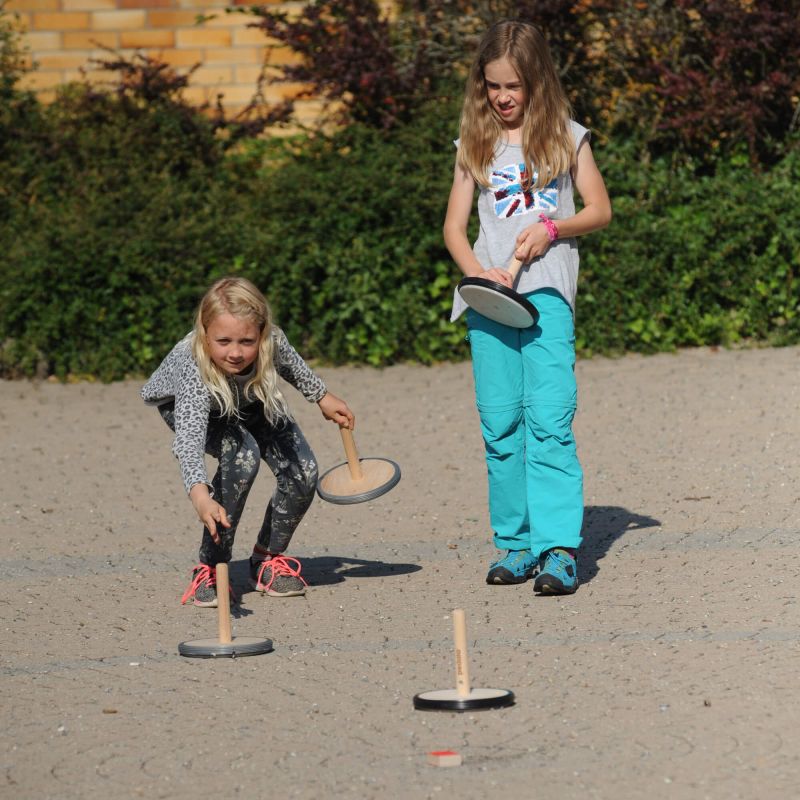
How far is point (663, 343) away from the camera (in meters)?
10.1

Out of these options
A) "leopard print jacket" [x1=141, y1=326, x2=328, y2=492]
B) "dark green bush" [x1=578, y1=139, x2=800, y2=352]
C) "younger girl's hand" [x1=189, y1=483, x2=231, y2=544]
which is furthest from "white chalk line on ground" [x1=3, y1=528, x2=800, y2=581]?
"dark green bush" [x1=578, y1=139, x2=800, y2=352]

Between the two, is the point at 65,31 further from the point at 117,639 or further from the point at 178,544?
the point at 117,639

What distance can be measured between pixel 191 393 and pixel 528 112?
151cm

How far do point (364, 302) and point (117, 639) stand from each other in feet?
18.0

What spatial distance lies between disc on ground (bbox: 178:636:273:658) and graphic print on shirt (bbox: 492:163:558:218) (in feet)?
5.71

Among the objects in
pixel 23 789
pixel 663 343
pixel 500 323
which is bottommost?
pixel 663 343

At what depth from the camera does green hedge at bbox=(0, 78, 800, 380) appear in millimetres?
9891

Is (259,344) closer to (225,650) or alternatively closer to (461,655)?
(225,650)

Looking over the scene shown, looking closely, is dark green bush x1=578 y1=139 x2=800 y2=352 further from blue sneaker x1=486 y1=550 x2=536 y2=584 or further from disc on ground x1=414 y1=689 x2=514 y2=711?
disc on ground x1=414 y1=689 x2=514 y2=711

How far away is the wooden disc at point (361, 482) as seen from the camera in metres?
5.23

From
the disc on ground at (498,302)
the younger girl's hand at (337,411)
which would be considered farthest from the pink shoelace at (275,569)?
the disc on ground at (498,302)

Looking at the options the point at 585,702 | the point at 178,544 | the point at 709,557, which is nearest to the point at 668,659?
the point at 585,702

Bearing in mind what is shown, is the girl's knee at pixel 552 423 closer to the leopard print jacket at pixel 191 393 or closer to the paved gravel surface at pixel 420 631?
the paved gravel surface at pixel 420 631

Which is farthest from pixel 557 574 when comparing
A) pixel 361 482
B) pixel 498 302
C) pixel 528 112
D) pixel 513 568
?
pixel 528 112
